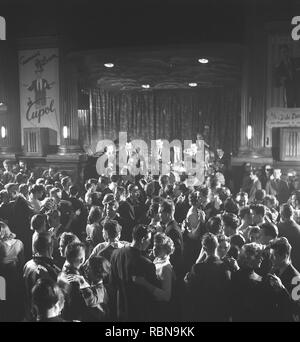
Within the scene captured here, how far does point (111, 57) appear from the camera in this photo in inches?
444

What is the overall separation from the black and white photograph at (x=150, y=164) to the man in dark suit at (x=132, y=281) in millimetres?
11

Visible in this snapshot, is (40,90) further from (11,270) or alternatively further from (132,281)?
(132,281)

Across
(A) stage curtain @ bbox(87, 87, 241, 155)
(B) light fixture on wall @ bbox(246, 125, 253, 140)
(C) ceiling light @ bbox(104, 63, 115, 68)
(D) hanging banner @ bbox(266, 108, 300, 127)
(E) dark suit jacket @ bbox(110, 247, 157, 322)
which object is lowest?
(E) dark suit jacket @ bbox(110, 247, 157, 322)

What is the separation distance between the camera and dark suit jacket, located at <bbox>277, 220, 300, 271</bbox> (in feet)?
13.8

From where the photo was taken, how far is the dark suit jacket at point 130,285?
130 inches

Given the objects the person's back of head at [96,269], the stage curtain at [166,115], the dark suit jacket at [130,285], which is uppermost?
the stage curtain at [166,115]

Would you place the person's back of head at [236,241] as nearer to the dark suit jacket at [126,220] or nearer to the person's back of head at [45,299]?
the person's back of head at [45,299]

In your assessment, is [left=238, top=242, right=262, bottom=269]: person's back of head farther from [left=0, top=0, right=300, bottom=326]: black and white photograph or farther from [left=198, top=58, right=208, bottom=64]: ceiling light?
[left=198, top=58, right=208, bottom=64]: ceiling light

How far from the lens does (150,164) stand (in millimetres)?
18031

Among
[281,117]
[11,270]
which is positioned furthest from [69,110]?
[11,270]

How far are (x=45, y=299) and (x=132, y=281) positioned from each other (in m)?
0.81

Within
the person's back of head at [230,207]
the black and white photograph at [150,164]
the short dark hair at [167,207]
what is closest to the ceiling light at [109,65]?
the black and white photograph at [150,164]

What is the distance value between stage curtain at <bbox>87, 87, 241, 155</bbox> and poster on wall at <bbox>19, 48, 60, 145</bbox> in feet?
21.2

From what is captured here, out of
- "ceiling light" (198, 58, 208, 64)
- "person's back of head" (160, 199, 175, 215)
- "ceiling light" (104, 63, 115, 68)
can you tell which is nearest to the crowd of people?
"person's back of head" (160, 199, 175, 215)
